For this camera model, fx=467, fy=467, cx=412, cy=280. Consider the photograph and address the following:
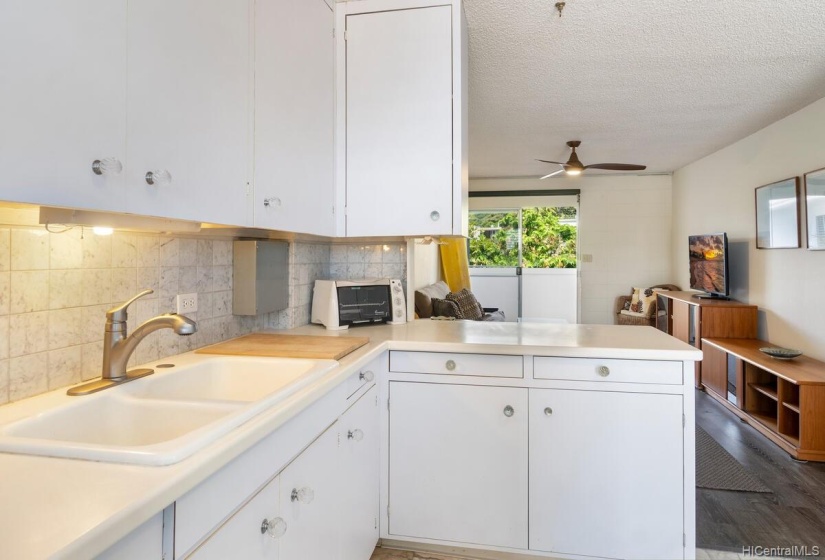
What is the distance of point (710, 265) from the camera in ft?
15.8

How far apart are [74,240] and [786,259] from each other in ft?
15.4

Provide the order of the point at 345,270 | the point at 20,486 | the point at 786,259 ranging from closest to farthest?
the point at 20,486, the point at 345,270, the point at 786,259

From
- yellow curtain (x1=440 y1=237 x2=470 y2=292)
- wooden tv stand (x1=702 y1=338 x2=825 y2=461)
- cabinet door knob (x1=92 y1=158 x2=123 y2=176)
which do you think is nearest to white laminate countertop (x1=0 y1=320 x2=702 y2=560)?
cabinet door knob (x1=92 y1=158 x2=123 y2=176)

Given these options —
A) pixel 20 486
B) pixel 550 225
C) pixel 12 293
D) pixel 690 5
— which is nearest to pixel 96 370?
pixel 12 293

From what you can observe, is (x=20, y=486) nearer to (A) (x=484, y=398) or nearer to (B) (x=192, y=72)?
(B) (x=192, y=72)

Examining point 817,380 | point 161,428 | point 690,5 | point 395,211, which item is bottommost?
point 817,380

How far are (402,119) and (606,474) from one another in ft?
5.46

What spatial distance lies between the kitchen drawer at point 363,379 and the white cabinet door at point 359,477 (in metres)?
0.04

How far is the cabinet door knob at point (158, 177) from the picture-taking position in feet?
3.35

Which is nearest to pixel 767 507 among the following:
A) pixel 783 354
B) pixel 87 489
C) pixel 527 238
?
pixel 783 354

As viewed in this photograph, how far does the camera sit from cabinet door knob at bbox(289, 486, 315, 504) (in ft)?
3.81

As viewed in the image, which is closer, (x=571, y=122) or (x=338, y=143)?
(x=338, y=143)

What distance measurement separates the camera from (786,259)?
3.80 meters

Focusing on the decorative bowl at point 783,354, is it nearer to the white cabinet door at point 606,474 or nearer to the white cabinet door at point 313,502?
the white cabinet door at point 606,474
